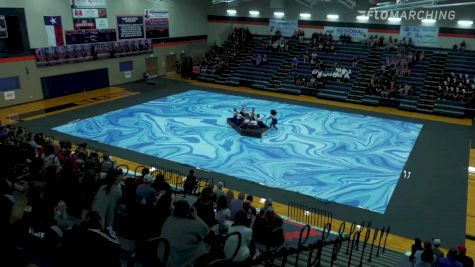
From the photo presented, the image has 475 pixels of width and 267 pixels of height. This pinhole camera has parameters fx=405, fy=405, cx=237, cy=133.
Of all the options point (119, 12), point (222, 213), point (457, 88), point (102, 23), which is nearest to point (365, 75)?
point (457, 88)

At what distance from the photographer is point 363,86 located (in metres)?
27.2

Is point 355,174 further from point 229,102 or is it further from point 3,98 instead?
point 3,98

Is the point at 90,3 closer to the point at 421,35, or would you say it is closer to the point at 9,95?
the point at 9,95

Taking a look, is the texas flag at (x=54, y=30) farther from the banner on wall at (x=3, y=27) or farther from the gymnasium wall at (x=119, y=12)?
the banner on wall at (x=3, y=27)

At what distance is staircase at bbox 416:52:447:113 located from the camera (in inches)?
977

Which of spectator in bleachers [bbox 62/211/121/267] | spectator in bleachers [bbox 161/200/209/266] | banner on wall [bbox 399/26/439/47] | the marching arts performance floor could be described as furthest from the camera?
banner on wall [bbox 399/26/439/47]

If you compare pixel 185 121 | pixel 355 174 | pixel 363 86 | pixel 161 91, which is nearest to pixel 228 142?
pixel 185 121

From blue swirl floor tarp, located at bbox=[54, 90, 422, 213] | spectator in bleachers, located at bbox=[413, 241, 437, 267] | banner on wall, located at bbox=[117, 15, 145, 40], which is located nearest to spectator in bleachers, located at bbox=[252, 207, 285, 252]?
spectator in bleachers, located at bbox=[413, 241, 437, 267]

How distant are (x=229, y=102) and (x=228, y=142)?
23.8ft

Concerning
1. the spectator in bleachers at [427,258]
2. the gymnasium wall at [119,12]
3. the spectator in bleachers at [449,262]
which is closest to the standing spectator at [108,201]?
the spectator in bleachers at [427,258]

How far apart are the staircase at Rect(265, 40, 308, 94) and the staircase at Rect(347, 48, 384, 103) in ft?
12.5

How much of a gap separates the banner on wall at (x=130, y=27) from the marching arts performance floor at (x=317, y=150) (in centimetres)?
513

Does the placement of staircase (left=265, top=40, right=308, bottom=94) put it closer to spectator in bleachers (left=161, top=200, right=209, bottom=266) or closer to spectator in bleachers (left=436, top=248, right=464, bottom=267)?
spectator in bleachers (left=436, top=248, right=464, bottom=267)

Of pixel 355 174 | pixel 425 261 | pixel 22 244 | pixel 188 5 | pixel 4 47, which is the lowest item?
pixel 355 174
